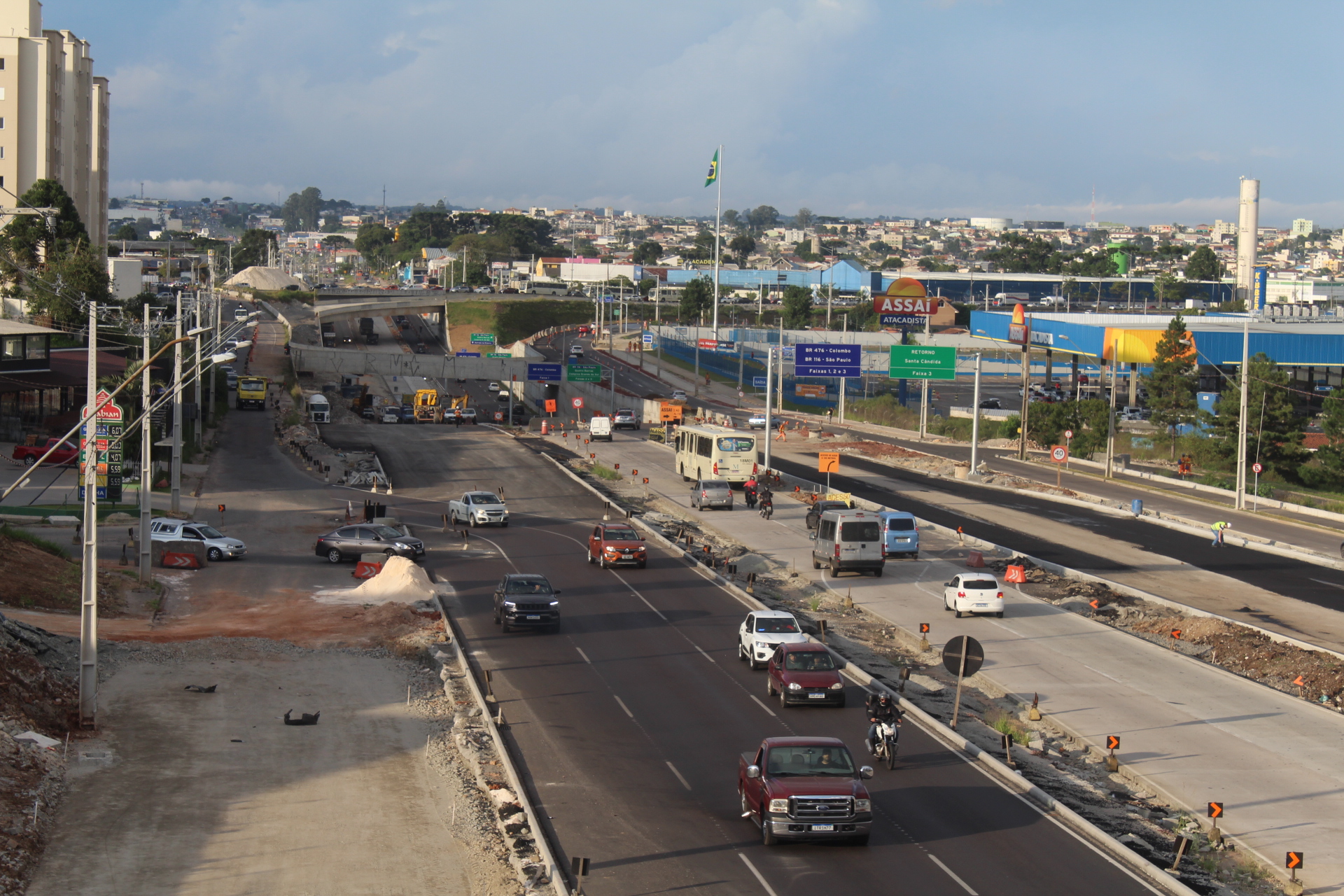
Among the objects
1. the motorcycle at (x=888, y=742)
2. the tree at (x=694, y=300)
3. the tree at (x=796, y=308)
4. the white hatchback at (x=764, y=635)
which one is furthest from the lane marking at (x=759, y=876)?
the tree at (x=796, y=308)

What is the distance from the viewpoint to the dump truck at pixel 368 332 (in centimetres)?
18088

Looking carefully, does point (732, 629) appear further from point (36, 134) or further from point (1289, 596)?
point (36, 134)

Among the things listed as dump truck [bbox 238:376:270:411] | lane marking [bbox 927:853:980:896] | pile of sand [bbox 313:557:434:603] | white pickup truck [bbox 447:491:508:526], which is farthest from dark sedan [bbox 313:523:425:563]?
dump truck [bbox 238:376:270:411]

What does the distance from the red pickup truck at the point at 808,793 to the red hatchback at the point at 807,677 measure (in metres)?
6.88

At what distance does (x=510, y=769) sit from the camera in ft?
68.2

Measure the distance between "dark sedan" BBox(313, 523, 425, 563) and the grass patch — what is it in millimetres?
8549

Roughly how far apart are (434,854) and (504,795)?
2304mm

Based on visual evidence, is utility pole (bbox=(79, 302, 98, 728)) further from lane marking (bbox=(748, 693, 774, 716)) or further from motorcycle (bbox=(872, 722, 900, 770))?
motorcycle (bbox=(872, 722, 900, 770))

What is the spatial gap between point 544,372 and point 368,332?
83.5 metres

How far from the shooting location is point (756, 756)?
62.6ft

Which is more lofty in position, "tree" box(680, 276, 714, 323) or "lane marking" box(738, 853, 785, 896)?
"tree" box(680, 276, 714, 323)

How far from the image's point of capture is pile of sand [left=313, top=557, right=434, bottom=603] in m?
37.4

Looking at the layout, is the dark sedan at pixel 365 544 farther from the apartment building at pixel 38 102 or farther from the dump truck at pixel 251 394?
the apartment building at pixel 38 102

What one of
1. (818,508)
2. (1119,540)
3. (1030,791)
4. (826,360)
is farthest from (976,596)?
(826,360)
